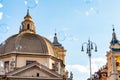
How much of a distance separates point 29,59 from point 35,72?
3.99 m

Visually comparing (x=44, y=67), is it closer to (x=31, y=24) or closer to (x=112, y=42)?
(x=31, y=24)

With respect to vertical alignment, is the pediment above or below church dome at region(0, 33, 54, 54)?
below

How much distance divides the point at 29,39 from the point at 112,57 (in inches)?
1170

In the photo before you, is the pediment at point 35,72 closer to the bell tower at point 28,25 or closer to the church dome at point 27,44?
the church dome at point 27,44

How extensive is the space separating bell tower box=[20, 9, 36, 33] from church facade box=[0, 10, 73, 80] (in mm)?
1400

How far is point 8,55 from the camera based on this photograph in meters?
58.5

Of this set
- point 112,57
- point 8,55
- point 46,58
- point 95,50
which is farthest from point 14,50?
point 112,57

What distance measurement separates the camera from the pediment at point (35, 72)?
5468 centimetres

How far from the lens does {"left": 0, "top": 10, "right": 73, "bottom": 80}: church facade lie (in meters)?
54.9

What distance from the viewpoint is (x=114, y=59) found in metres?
81.6

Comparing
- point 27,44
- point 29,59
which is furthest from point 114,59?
point 29,59

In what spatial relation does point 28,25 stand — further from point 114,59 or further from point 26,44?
point 114,59

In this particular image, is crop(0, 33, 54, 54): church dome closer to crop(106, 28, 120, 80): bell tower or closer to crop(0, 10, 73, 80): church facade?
crop(0, 10, 73, 80): church facade

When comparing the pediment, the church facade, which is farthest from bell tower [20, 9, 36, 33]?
the pediment
